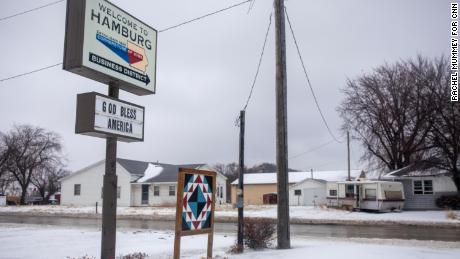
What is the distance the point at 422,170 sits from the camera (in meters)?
34.2

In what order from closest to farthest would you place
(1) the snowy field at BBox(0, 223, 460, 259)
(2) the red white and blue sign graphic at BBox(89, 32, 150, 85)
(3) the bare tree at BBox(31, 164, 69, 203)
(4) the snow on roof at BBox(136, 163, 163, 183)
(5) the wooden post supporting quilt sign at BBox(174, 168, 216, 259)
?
(2) the red white and blue sign graphic at BBox(89, 32, 150, 85)
(5) the wooden post supporting quilt sign at BBox(174, 168, 216, 259)
(1) the snowy field at BBox(0, 223, 460, 259)
(4) the snow on roof at BBox(136, 163, 163, 183)
(3) the bare tree at BBox(31, 164, 69, 203)

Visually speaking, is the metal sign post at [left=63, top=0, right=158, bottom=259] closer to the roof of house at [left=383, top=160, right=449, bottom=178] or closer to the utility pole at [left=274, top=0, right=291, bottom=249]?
the utility pole at [left=274, top=0, right=291, bottom=249]

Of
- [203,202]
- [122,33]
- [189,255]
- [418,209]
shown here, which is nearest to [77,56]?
[122,33]

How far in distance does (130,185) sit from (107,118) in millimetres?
40747

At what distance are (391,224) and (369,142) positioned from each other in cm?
1996

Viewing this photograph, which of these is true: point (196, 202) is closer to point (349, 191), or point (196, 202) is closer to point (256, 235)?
point (256, 235)

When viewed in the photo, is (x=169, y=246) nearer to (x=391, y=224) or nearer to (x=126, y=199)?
(x=391, y=224)

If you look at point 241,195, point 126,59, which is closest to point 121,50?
point 126,59

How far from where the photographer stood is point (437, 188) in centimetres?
3600

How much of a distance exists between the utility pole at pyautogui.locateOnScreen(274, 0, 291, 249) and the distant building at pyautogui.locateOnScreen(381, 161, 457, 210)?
83.9ft

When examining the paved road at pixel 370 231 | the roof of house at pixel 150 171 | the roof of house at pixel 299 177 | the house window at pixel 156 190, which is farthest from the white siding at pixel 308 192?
the paved road at pixel 370 231

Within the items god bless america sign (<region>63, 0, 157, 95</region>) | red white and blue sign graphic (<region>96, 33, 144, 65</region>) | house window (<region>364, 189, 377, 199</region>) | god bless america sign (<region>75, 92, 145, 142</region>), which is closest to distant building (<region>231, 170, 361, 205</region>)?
house window (<region>364, 189, 377, 199</region>)

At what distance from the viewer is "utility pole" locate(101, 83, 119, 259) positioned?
8297 millimetres

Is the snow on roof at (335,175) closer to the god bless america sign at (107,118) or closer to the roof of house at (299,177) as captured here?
the roof of house at (299,177)
